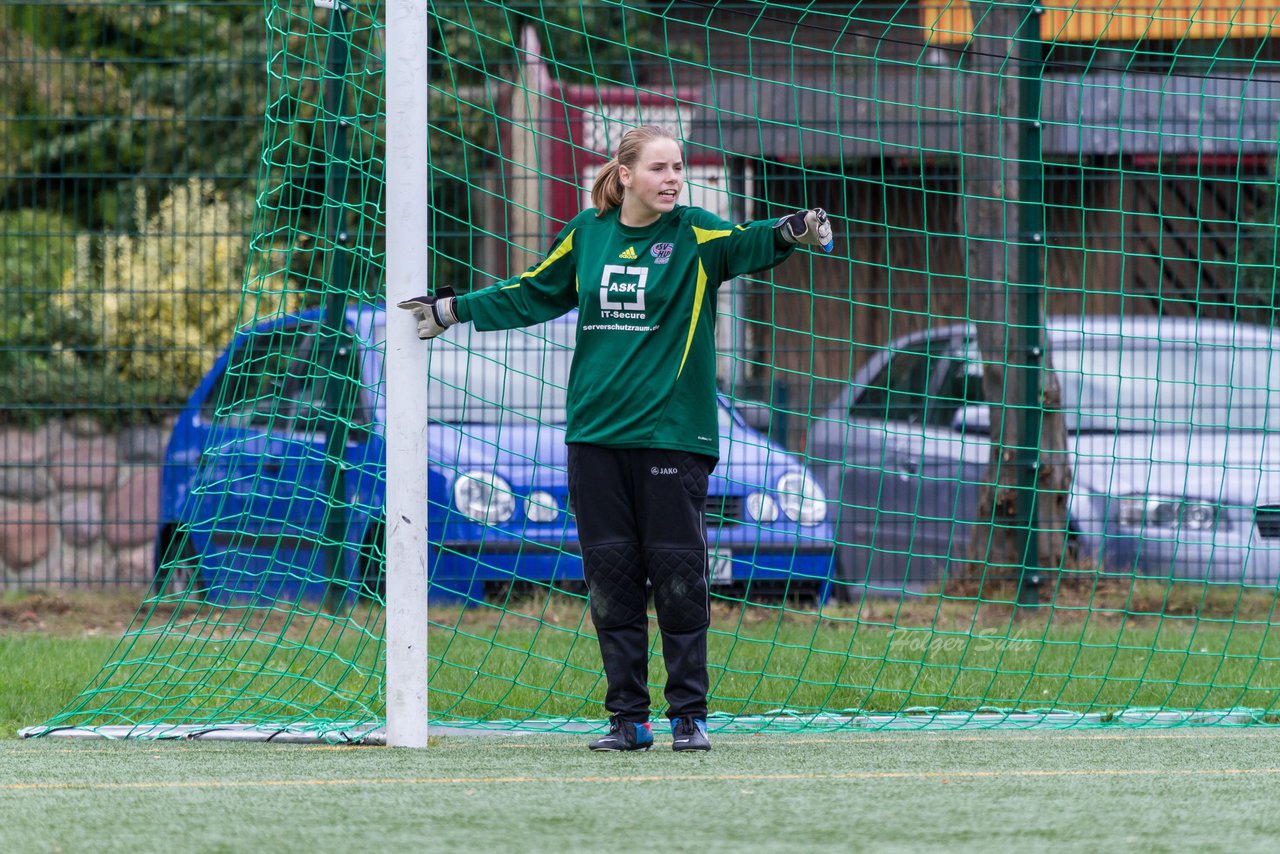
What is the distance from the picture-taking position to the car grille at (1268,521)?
6.91 m

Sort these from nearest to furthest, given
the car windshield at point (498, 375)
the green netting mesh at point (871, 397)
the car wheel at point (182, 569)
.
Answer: the car wheel at point (182, 569)
the green netting mesh at point (871, 397)
the car windshield at point (498, 375)

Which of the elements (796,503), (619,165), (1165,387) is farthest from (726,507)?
(619,165)

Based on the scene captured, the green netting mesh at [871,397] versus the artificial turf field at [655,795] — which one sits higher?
the green netting mesh at [871,397]

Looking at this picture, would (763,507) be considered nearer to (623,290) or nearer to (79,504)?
(623,290)

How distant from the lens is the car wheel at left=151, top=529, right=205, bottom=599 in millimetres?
5211

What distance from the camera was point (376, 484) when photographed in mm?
5883

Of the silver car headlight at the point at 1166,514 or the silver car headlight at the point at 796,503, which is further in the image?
the silver car headlight at the point at 1166,514

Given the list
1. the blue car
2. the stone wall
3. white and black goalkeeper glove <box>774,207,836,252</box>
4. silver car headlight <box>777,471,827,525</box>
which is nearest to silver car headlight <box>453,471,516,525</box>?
the blue car

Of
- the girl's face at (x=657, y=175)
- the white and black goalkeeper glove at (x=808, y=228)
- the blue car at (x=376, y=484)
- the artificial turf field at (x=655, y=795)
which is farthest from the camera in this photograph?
the blue car at (x=376, y=484)

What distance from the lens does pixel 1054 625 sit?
695cm

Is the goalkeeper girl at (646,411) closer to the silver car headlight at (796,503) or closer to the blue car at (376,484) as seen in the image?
the blue car at (376,484)

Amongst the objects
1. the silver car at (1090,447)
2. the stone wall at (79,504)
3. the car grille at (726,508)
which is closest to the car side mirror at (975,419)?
the silver car at (1090,447)

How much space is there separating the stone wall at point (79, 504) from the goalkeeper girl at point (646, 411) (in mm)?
3741

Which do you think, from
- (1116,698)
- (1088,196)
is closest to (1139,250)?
(1088,196)
